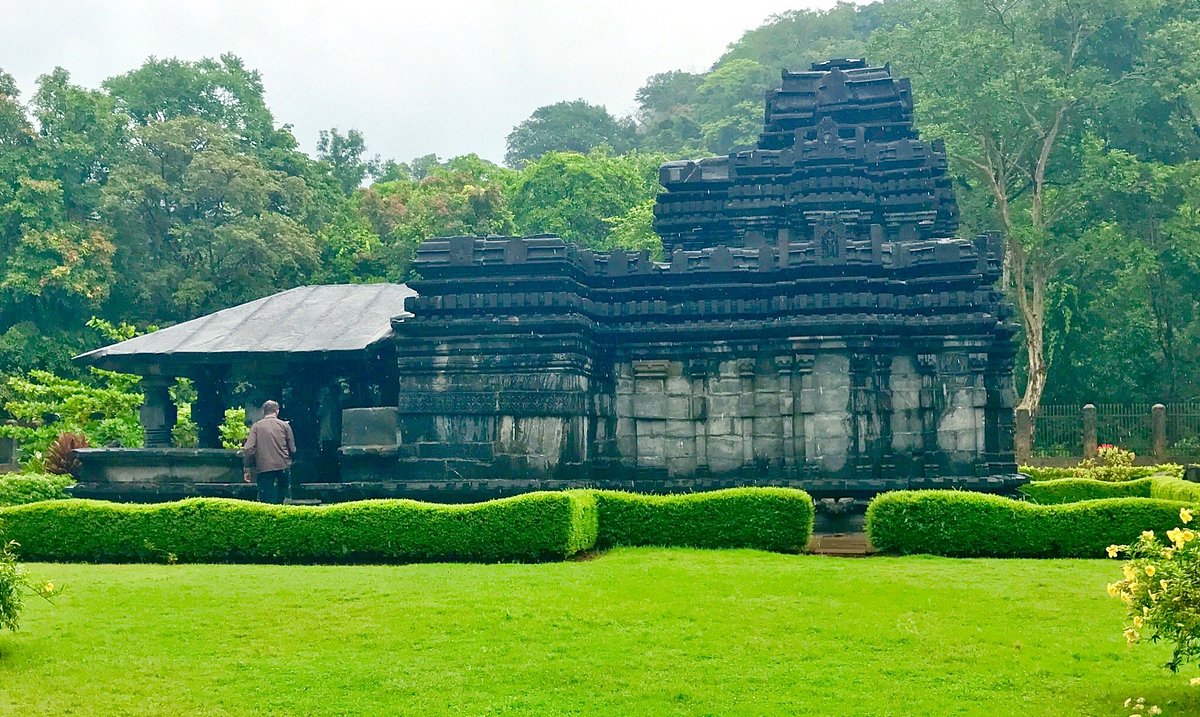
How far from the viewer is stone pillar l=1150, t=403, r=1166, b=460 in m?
32.8

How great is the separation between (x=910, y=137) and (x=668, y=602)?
43.1 ft

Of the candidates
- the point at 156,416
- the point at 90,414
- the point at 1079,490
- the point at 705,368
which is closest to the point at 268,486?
the point at 156,416

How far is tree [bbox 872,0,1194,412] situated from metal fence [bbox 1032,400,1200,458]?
1653mm

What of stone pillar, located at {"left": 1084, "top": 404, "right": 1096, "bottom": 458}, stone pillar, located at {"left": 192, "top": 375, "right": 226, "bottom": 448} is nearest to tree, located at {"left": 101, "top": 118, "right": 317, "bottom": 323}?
stone pillar, located at {"left": 192, "top": 375, "right": 226, "bottom": 448}

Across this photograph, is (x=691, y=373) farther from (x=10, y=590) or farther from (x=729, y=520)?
(x=10, y=590)

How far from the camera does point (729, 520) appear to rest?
44.5 feet

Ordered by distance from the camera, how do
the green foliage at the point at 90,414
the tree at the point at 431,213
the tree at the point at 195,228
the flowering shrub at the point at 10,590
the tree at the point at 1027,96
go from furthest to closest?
the tree at the point at 431,213, the tree at the point at 195,228, the tree at the point at 1027,96, the green foliage at the point at 90,414, the flowering shrub at the point at 10,590

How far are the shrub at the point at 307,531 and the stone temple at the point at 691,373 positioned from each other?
2937 mm

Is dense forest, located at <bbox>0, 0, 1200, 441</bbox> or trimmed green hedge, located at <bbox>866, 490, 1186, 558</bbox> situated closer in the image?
trimmed green hedge, located at <bbox>866, 490, 1186, 558</bbox>

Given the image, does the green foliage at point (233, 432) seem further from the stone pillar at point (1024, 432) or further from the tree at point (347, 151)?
the tree at point (347, 151)

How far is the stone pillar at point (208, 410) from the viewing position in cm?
1917

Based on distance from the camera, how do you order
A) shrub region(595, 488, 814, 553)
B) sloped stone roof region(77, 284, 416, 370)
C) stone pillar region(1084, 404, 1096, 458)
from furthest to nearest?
stone pillar region(1084, 404, 1096, 458) → sloped stone roof region(77, 284, 416, 370) → shrub region(595, 488, 814, 553)

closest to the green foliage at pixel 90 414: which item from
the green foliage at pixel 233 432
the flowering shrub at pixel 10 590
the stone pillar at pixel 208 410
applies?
the green foliage at pixel 233 432

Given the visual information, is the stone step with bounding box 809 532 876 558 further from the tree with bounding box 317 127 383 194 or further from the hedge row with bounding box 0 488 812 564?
the tree with bounding box 317 127 383 194
